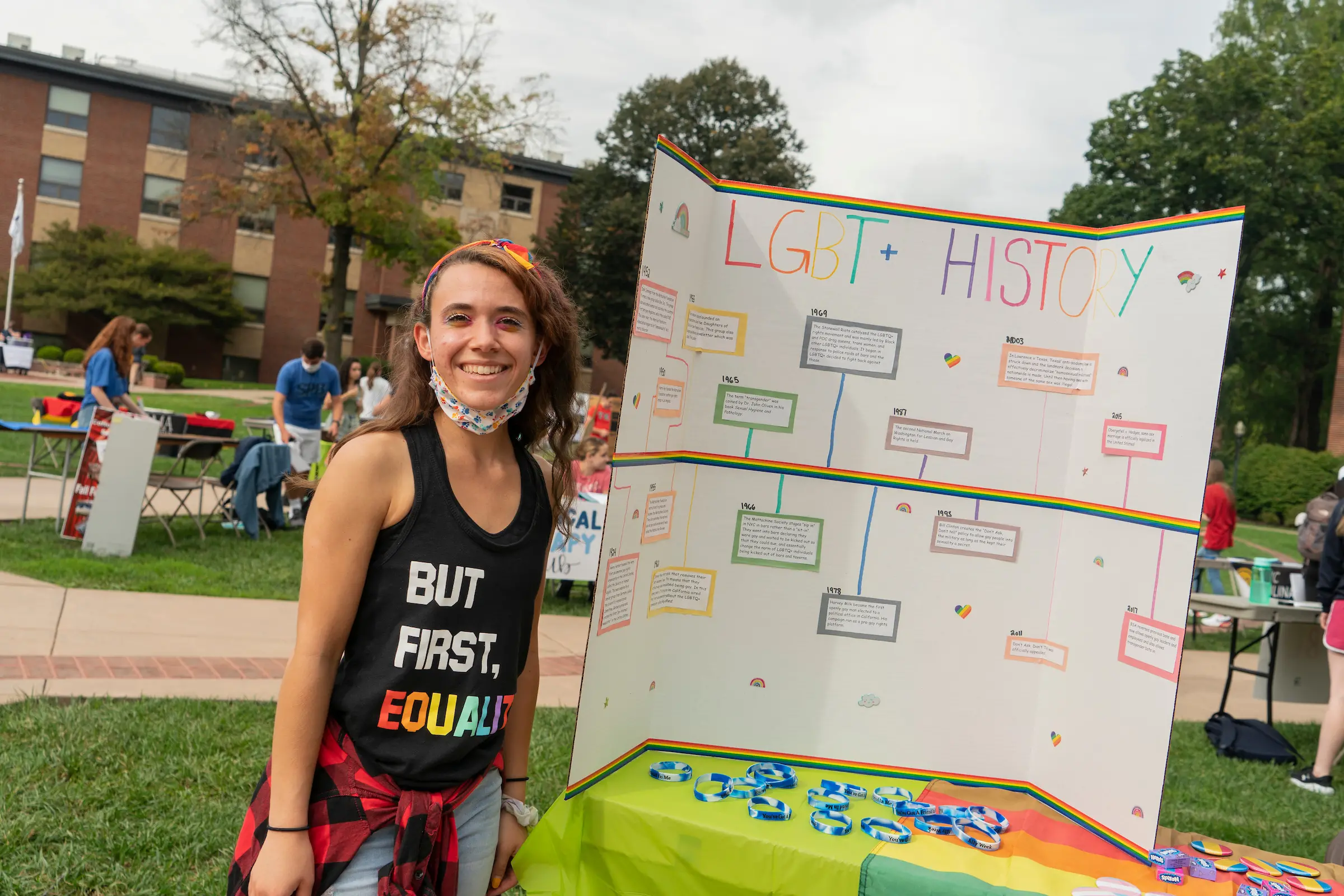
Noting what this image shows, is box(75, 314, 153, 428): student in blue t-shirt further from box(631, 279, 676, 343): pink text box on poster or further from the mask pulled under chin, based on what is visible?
the mask pulled under chin

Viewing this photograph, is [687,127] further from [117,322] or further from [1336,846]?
[1336,846]

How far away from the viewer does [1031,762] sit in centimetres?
327

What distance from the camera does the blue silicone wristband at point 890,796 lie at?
305 centimetres

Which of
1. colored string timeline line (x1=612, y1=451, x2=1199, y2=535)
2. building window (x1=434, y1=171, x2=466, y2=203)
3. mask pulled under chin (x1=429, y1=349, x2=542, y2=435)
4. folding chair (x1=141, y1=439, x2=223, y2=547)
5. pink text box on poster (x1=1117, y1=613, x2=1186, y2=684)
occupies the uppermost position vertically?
building window (x1=434, y1=171, x2=466, y2=203)

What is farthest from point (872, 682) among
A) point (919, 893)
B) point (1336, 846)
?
point (1336, 846)

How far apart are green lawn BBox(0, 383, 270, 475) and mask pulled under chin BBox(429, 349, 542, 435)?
13126 millimetres

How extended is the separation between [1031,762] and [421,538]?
2310 millimetres

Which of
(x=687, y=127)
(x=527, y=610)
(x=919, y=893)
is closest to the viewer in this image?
(x=527, y=610)

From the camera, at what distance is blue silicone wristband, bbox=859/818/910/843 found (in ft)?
9.07

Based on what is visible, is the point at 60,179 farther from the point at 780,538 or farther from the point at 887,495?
the point at 887,495

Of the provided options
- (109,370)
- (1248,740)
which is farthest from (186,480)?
(1248,740)

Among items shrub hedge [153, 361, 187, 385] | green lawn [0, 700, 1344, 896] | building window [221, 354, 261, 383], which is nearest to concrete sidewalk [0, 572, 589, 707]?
green lawn [0, 700, 1344, 896]

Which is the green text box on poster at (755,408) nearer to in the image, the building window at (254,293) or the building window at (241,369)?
the building window at (241,369)

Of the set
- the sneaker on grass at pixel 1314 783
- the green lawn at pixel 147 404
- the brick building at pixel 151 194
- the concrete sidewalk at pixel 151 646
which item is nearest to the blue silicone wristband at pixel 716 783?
the concrete sidewalk at pixel 151 646
